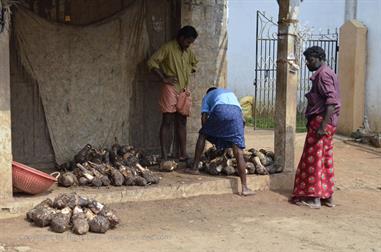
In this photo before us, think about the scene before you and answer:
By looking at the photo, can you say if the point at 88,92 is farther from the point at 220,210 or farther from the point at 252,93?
the point at 252,93

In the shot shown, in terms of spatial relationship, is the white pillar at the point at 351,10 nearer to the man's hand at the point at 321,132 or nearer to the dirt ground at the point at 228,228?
the dirt ground at the point at 228,228

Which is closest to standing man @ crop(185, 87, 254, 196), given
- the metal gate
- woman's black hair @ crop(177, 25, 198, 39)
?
woman's black hair @ crop(177, 25, 198, 39)

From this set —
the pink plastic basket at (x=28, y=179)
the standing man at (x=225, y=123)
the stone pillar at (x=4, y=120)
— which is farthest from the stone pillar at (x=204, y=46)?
the stone pillar at (x=4, y=120)

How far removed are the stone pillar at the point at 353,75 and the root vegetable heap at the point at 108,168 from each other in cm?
615

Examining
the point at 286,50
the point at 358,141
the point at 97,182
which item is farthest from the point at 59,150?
the point at 358,141

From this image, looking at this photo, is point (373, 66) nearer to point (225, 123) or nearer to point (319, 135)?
point (319, 135)

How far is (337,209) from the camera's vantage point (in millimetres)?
6836

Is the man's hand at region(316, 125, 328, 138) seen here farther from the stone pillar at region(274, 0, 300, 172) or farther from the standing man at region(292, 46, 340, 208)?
the stone pillar at region(274, 0, 300, 172)

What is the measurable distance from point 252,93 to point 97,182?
419 inches

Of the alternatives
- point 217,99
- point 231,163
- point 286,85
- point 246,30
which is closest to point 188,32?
point 217,99

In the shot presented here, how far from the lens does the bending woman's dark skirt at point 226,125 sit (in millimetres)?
6879

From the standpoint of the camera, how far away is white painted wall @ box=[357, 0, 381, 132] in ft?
40.3

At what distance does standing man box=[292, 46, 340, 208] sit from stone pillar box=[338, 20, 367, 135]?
19.6ft

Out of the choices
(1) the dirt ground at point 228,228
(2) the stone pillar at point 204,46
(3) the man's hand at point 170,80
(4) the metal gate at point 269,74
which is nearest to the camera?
(1) the dirt ground at point 228,228
